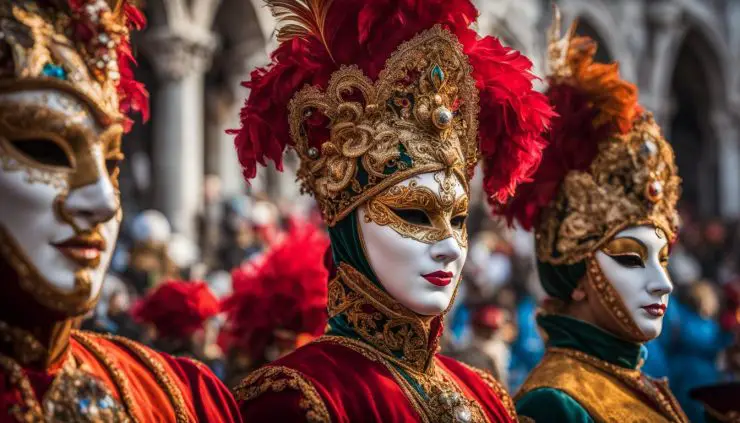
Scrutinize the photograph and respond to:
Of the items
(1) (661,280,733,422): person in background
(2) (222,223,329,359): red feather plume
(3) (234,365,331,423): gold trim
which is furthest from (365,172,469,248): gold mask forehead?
(1) (661,280,733,422): person in background

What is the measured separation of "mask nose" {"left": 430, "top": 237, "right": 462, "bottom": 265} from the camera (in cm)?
329

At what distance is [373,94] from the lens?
3.45 meters

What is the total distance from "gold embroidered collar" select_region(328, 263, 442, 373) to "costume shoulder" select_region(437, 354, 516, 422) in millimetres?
248

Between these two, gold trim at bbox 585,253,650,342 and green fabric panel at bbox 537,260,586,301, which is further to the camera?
Answer: green fabric panel at bbox 537,260,586,301

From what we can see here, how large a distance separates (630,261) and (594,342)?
33 cm

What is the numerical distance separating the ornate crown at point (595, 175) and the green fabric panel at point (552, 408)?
516 millimetres

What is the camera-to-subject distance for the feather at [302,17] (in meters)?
3.53

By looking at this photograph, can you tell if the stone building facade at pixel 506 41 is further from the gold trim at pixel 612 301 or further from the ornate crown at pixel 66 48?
the ornate crown at pixel 66 48

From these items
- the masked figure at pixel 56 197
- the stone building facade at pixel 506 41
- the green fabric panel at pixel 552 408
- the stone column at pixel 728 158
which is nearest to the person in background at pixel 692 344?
the stone building facade at pixel 506 41

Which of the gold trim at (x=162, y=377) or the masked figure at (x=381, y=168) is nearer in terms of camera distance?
the gold trim at (x=162, y=377)

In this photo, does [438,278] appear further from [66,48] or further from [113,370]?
[66,48]

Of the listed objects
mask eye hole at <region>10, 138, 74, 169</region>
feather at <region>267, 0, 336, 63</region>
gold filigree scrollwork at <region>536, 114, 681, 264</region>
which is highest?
feather at <region>267, 0, 336, 63</region>

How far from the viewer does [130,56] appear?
9.72 feet

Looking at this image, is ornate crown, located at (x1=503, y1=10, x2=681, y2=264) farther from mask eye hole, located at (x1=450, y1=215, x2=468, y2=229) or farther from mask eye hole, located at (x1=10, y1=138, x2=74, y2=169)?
mask eye hole, located at (x1=10, y1=138, x2=74, y2=169)
